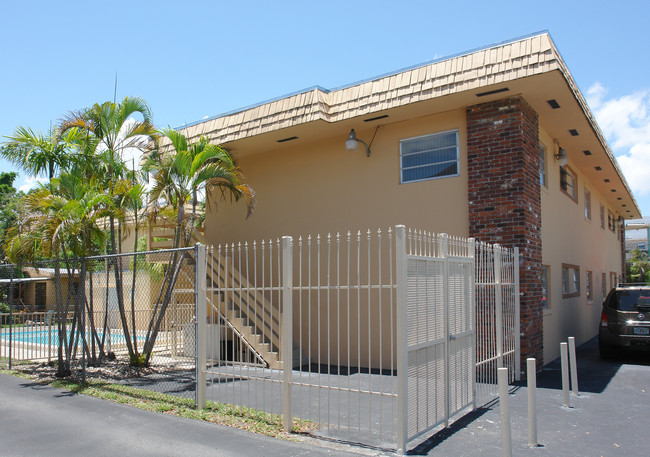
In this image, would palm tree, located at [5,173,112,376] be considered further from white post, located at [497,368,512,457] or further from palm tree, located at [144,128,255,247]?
white post, located at [497,368,512,457]

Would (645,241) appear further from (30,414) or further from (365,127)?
(30,414)

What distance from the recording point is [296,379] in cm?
901

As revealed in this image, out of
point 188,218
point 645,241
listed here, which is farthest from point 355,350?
point 645,241

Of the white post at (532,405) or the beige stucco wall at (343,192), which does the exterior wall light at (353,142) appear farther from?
the white post at (532,405)

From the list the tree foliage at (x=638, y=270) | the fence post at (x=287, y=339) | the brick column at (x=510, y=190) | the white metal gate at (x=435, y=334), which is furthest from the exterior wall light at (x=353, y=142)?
the tree foliage at (x=638, y=270)

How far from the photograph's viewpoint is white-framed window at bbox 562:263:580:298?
42.7ft

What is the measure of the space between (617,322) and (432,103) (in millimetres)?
6217

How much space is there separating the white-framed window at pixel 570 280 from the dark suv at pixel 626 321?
1.20 metres

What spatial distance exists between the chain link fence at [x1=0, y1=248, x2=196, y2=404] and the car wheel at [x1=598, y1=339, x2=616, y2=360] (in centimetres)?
870

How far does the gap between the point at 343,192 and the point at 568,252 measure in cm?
588

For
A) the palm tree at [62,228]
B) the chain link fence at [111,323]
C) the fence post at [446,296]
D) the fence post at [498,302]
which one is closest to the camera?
the fence post at [446,296]

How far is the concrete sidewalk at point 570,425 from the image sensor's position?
565 centimetres

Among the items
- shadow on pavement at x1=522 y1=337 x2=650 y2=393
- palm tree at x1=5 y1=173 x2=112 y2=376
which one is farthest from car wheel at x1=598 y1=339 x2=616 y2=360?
palm tree at x1=5 y1=173 x2=112 y2=376

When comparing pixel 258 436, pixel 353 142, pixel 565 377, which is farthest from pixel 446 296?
pixel 353 142
